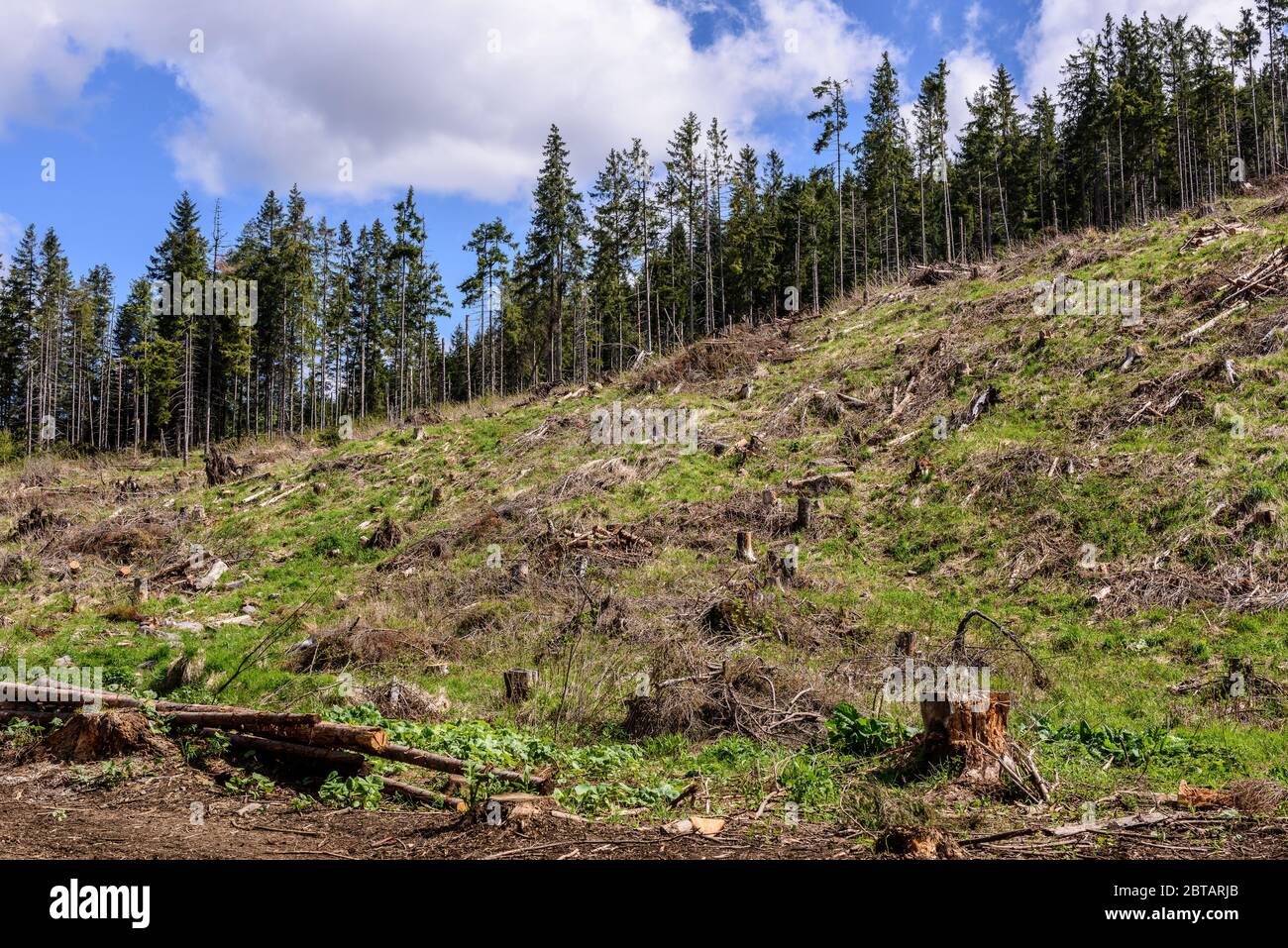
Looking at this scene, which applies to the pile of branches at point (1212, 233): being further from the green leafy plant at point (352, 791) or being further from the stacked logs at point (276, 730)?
the green leafy plant at point (352, 791)

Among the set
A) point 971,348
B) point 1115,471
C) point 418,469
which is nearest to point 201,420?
point 418,469

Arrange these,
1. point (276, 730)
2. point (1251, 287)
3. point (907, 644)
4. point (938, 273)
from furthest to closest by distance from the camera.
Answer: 1. point (938, 273)
2. point (1251, 287)
3. point (907, 644)
4. point (276, 730)

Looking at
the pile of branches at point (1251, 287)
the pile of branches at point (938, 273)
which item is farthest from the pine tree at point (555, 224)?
the pile of branches at point (1251, 287)

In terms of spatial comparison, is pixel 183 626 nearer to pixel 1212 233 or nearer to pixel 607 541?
pixel 607 541

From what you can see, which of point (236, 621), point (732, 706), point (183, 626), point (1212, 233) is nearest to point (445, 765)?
point (732, 706)

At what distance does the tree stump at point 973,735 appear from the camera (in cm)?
635

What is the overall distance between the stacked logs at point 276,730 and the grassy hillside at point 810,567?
817mm

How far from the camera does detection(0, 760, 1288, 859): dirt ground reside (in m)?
5.04

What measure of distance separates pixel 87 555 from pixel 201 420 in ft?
126

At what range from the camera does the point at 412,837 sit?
5.65m

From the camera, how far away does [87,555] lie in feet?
66.8

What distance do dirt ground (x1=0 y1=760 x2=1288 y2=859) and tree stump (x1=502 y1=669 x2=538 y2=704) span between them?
169 inches

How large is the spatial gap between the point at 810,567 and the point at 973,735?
28.5ft

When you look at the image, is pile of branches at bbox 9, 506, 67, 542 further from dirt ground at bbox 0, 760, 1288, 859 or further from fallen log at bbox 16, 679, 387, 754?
dirt ground at bbox 0, 760, 1288, 859
